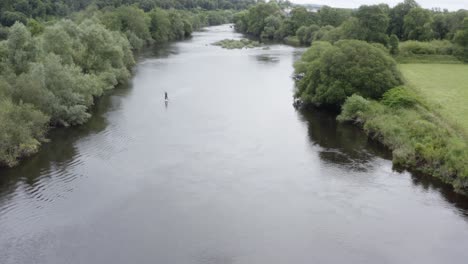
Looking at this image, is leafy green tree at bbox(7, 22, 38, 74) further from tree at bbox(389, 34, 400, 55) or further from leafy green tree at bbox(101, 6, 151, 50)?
tree at bbox(389, 34, 400, 55)

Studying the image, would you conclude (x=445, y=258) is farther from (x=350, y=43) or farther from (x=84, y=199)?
(x=350, y=43)

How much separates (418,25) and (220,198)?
3385 inches

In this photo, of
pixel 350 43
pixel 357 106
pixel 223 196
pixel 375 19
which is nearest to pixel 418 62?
pixel 375 19

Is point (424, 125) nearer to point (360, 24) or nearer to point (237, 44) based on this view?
point (360, 24)

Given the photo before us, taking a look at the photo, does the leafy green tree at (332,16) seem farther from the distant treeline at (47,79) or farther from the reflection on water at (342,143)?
the reflection on water at (342,143)

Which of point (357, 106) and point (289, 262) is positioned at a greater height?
point (357, 106)

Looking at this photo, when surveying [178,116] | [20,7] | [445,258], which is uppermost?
[20,7]

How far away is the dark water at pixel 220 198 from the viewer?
86.1ft

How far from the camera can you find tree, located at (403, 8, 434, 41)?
99.2 meters

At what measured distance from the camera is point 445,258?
25.9 metres

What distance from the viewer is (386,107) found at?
157 ft

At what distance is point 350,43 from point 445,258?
34.6 m

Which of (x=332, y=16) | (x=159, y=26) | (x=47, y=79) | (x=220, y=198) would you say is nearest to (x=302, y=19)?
(x=332, y=16)

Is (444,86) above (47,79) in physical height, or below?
below
